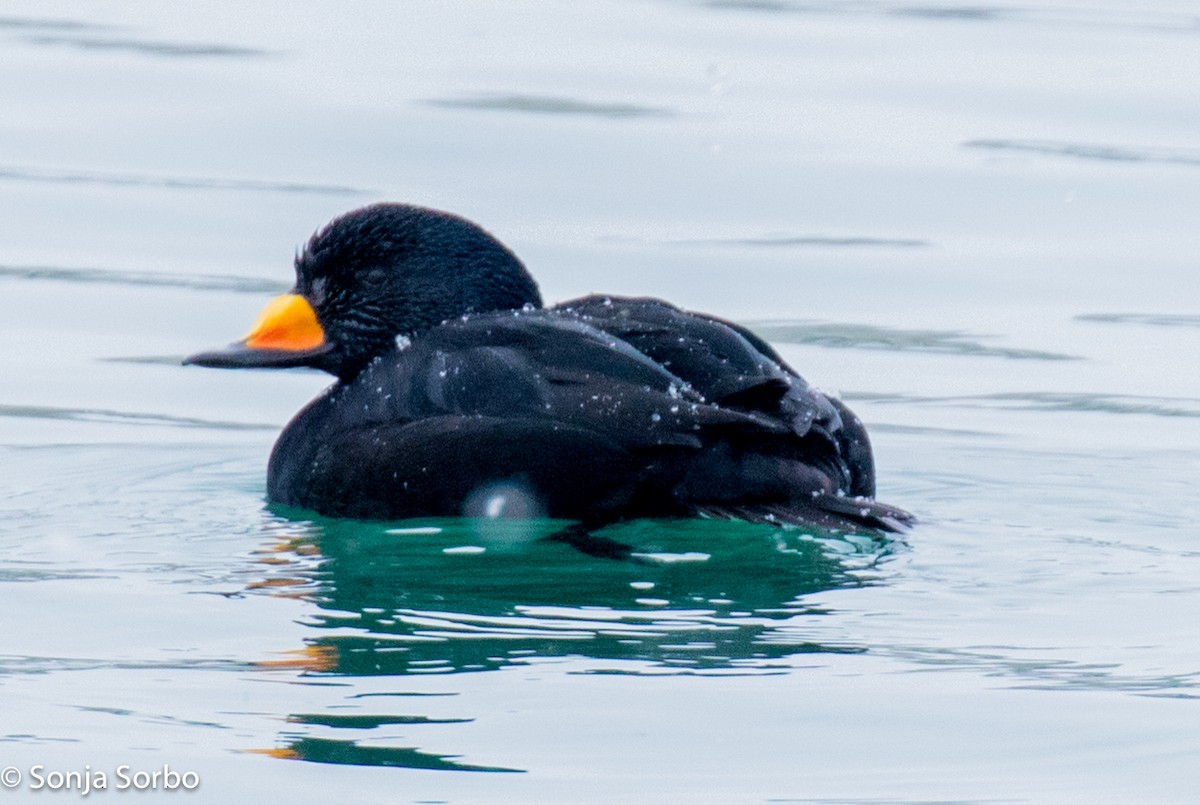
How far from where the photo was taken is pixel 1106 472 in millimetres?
6938

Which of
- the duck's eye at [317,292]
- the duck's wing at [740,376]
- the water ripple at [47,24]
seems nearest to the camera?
the duck's wing at [740,376]

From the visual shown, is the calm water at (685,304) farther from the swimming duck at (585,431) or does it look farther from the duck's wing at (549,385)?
the duck's wing at (549,385)

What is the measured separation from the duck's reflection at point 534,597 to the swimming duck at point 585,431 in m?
0.09

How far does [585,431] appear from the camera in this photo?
19.2 feet

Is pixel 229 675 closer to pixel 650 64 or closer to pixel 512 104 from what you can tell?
pixel 512 104

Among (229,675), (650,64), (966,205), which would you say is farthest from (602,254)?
(229,675)

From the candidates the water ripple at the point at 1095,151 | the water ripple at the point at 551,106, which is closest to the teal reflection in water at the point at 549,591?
the water ripple at the point at 1095,151

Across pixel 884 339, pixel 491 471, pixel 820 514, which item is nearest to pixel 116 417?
pixel 491 471

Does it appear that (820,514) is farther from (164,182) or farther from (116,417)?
(164,182)

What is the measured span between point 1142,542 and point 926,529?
53cm

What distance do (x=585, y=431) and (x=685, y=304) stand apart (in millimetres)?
3412

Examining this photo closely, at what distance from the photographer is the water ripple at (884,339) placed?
8672 millimetres

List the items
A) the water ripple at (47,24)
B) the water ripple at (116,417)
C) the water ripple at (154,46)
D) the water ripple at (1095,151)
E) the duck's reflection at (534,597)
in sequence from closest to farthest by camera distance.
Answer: the duck's reflection at (534,597) → the water ripple at (116,417) → the water ripple at (1095,151) → the water ripple at (154,46) → the water ripple at (47,24)

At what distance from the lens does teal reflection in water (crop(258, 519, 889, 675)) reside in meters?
5.15
